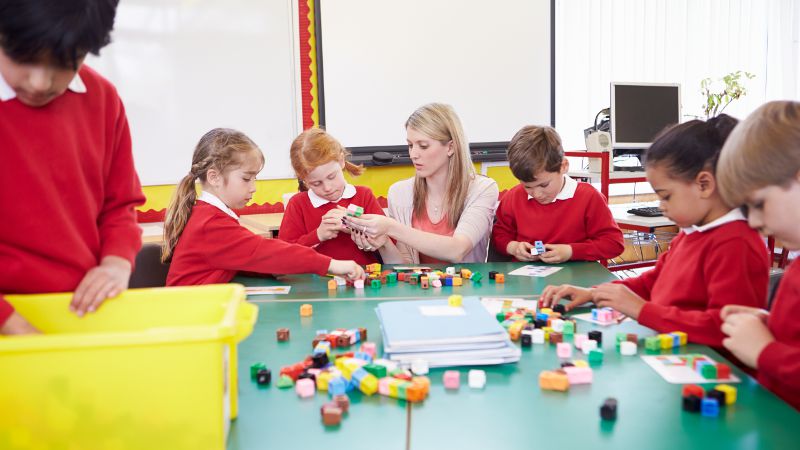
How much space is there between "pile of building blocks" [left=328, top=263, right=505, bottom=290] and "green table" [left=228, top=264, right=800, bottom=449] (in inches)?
28.2

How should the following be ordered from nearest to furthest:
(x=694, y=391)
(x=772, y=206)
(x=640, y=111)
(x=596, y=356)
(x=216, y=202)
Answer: (x=694, y=391) → (x=772, y=206) → (x=596, y=356) → (x=216, y=202) → (x=640, y=111)

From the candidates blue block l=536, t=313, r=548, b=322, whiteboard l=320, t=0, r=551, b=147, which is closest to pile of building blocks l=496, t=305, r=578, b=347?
blue block l=536, t=313, r=548, b=322

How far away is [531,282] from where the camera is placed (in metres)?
2.01

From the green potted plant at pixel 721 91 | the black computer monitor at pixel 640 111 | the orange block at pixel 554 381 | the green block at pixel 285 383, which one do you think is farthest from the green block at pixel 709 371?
the green potted plant at pixel 721 91

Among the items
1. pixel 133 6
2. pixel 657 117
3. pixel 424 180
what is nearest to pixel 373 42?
pixel 133 6

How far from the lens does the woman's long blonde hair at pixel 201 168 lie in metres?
2.10

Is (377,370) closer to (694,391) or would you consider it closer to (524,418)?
(524,418)

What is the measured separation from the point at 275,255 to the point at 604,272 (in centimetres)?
107

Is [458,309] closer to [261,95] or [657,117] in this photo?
[261,95]

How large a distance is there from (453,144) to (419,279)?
782 millimetres

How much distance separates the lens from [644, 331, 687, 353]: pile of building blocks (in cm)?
129

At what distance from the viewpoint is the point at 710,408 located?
98 centimetres

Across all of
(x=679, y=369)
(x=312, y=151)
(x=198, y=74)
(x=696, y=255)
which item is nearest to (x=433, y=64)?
(x=198, y=74)

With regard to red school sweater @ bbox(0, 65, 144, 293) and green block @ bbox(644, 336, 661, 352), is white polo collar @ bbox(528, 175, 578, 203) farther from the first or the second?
red school sweater @ bbox(0, 65, 144, 293)
